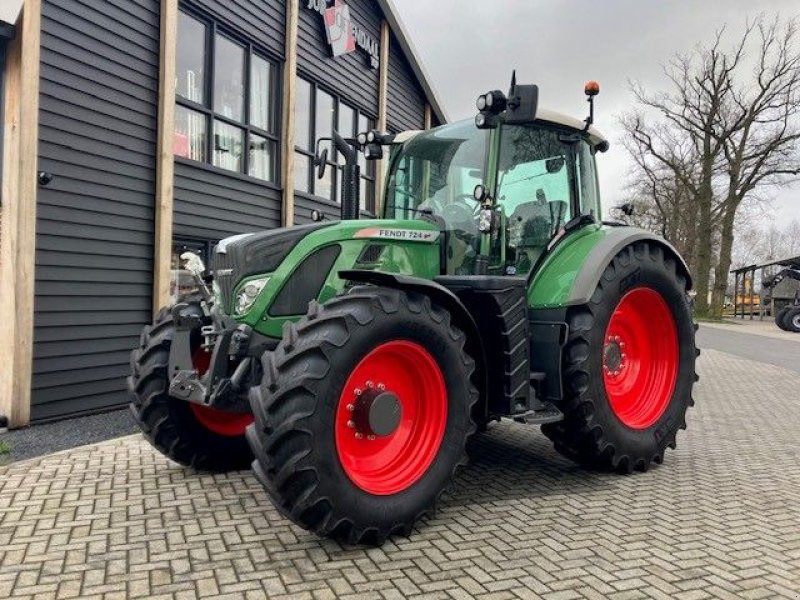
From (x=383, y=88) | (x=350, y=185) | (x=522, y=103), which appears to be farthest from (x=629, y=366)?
(x=383, y=88)

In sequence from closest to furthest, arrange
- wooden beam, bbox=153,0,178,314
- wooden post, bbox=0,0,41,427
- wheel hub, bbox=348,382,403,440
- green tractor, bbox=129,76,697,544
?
green tractor, bbox=129,76,697,544, wheel hub, bbox=348,382,403,440, wooden post, bbox=0,0,41,427, wooden beam, bbox=153,0,178,314

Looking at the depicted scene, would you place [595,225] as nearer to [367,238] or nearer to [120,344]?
[367,238]

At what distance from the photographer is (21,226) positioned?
5.54 m

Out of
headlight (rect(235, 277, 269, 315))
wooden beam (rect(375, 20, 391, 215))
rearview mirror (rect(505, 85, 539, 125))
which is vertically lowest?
headlight (rect(235, 277, 269, 315))

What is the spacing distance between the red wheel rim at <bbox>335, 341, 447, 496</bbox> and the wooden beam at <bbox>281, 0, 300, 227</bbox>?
6184 mm

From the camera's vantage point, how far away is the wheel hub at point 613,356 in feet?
14.6

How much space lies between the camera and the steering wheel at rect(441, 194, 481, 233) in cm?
417

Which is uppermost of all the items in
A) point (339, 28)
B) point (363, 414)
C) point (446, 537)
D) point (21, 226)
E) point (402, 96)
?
point (339, 28)

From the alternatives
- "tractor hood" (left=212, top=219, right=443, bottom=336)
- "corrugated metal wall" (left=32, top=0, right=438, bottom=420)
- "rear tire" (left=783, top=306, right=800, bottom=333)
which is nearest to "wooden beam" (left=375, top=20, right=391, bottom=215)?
"corrugated metal wall" (left=32, top=0, right=438, bottom=420)

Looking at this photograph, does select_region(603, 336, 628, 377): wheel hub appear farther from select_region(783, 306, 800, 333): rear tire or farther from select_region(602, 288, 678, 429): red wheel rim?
select_region(783, 306, 800, 333): rear tire

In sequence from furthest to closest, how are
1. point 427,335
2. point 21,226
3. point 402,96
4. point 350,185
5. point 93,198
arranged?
point 402,96
point 93,198
point 21,226
point 350,185
point 427,335

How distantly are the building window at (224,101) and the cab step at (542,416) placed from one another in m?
5.32

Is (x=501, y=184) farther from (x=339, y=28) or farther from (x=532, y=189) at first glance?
(x=339, y=28)

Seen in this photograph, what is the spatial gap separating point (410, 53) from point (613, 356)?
9.93 m
